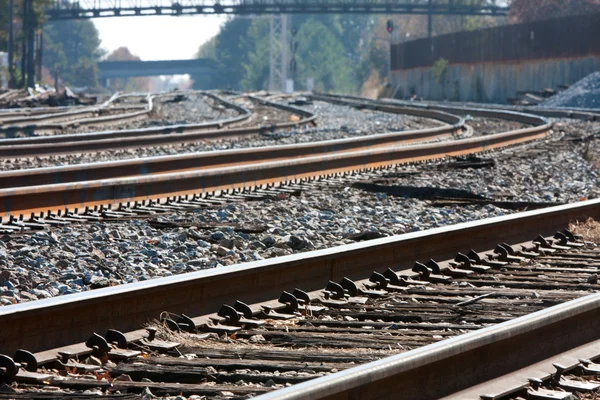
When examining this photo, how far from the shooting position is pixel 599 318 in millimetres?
5523

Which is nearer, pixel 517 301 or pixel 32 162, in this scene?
pixel 517 301

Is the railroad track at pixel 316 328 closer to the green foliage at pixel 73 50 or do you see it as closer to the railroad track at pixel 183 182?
the railroad track at pixel 183 182

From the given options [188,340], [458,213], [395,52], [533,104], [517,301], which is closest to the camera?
[188,340]

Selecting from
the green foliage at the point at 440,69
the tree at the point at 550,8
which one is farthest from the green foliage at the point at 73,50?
the green foliage at the point at 440,69

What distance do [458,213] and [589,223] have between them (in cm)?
152

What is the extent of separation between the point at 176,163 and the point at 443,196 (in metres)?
3.33

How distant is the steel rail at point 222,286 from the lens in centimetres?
479

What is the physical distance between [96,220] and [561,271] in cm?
416

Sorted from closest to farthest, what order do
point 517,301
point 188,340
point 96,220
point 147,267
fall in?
point 188,340 < point 517,301 < point 147,267 < point 96,220

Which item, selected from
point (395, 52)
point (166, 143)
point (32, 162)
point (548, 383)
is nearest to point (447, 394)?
point (548, 383)

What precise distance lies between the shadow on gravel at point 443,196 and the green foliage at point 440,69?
172ft

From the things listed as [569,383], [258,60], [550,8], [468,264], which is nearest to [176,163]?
[468,264]

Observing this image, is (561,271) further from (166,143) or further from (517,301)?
(166,143)

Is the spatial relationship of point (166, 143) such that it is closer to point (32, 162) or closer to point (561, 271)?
point (32, 162)
